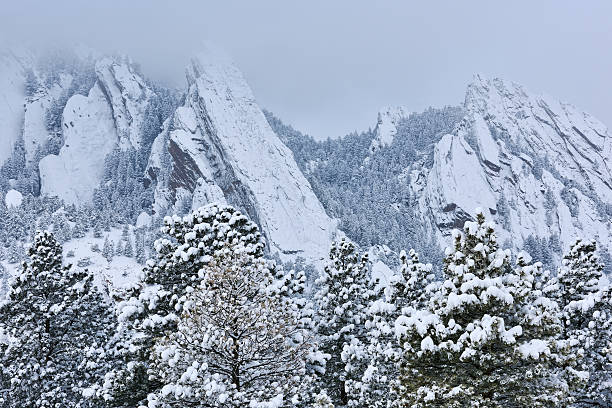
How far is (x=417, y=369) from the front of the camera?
13.5m

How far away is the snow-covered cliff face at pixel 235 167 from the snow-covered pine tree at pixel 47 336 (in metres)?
116

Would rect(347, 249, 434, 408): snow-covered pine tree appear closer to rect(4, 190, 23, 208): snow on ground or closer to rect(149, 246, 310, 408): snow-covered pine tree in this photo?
rect(149, 246, 310, 408): snow-covered pine tree

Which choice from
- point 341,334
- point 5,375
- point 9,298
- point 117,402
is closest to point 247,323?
point 117,402

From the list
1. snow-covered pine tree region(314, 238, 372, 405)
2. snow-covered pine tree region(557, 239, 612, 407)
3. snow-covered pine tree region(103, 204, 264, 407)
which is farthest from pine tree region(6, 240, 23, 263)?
snow-covered pine tree region(557, 239, 612, 407)

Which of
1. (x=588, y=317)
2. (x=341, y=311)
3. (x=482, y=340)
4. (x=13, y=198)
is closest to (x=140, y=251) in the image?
(x=13, y=198)

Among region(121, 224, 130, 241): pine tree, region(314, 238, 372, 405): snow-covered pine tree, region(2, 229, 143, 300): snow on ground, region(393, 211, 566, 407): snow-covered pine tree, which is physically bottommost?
region(393, 211, 566, 407): snow-covered pine tree

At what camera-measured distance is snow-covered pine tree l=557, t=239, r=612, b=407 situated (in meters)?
18.2

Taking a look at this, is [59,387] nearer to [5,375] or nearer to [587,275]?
[5,375]

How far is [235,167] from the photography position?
163 m

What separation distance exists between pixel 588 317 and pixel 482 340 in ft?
39.2

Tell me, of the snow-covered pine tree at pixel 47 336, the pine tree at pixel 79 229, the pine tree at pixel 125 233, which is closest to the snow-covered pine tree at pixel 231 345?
the snow-covered pine tree at pixel 47 336

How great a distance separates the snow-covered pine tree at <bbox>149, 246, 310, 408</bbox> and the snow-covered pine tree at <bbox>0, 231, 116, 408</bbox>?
10341mm

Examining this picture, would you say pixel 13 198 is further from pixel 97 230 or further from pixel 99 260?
pixel 99 260

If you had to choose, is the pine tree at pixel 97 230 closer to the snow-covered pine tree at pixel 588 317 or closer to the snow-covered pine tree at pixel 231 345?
the snow-covered pine tree at pixel 588 317
